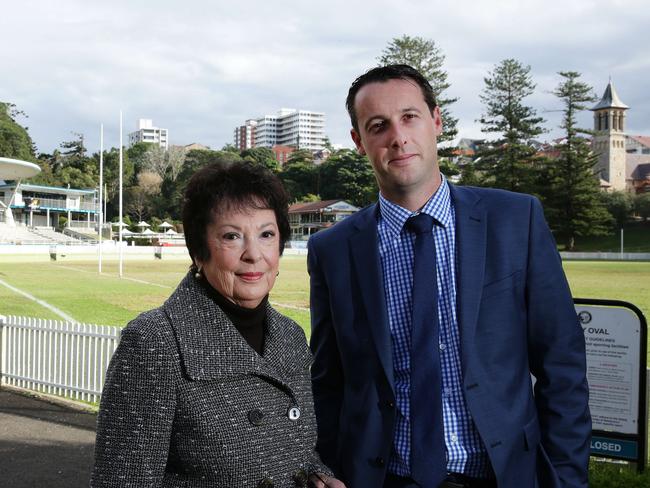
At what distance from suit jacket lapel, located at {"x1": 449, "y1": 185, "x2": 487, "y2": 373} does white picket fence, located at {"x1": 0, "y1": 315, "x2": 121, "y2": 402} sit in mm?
6380

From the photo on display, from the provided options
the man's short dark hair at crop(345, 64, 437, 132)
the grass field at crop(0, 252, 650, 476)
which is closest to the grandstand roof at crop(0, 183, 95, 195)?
the grass field at crop(0, 252, 650, 476)

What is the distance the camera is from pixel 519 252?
2.15 metres

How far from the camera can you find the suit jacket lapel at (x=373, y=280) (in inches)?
82.0

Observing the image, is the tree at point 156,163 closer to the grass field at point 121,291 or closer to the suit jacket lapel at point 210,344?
the grass field at point 121,291

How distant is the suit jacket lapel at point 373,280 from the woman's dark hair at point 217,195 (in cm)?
42

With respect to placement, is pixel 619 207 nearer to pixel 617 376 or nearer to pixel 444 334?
pixel 617 376

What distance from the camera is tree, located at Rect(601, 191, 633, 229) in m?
64.8

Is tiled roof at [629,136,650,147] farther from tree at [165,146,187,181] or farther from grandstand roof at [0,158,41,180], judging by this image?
grandstand roof at [0,158,41,180]

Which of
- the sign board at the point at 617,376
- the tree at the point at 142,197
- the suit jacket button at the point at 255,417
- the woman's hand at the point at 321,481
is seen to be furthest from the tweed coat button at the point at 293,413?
the tree at the point at 142,197

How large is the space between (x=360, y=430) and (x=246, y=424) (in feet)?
1.65

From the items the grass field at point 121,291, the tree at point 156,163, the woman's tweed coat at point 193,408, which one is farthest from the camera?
the tree at point 156,163

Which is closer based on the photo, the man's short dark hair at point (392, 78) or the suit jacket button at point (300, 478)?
the suit jacket button at point (300, 478)

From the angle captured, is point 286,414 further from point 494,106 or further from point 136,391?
point 494,106

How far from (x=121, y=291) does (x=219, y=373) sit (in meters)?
22.3
